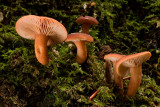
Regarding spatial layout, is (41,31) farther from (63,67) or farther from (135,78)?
(135,78)

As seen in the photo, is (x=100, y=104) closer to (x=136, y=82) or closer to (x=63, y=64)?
(x=136, y=82)

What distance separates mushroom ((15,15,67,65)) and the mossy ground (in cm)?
16

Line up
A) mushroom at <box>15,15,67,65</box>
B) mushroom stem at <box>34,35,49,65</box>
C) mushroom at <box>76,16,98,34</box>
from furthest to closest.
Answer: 1. mushroom at <box>76,16,98,34</box>
2. mushroom stem at <box>34,35,49,65</box>
3. mushroom at <box>15,15,67,65</box>

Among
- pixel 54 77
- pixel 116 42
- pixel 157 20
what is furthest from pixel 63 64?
pixel 157 20

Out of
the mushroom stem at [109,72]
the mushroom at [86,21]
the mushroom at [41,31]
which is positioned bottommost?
the mushroom stem at [109,72]

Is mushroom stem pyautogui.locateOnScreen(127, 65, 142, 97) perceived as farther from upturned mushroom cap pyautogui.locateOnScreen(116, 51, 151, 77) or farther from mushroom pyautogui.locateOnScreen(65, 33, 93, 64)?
mushroom pyautogui.locateOnScreen(65, 33, 93, 64)

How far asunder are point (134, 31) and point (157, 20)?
0.49 meters

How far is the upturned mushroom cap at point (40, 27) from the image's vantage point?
130 cm

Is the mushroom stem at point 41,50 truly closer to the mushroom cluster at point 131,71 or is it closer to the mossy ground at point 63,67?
the mossy ground at point 63,67

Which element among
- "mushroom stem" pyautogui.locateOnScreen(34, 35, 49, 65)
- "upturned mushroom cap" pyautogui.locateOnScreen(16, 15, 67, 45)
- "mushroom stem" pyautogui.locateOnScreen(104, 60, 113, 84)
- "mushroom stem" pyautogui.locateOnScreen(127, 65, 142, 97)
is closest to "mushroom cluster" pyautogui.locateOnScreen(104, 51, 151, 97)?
"mushroom stem" pyautogui.locateOnScreen(127, 65, 142, 97)

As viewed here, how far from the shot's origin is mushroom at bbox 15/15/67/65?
1361mm

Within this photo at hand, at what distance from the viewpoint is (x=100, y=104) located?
4.40 feet

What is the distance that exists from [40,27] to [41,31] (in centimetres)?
9

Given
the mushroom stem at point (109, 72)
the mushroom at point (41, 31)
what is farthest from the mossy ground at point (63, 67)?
the mushroom at point (41, 31)
